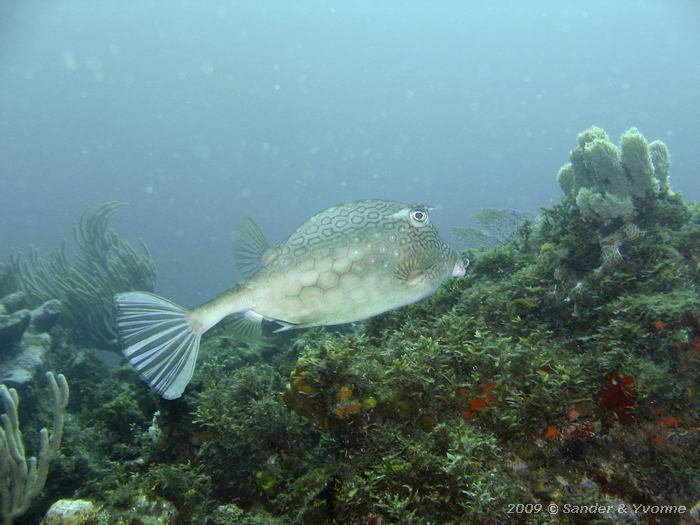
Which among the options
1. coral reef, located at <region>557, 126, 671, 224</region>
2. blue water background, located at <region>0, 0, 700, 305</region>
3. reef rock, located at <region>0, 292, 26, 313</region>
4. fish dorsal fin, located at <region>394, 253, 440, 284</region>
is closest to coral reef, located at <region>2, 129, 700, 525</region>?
coral reef, located at <region>557, 126, 671, 224</region>

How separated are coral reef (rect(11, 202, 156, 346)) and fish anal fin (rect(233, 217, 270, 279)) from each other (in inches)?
345

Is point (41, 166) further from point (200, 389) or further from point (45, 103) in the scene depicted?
point (200, 389)

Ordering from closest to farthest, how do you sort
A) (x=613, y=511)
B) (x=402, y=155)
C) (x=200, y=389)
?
1. (x=613, y=511)
2. (x=200, y=389)
3. (x=402, y=155)

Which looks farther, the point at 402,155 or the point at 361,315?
the point at 402,155

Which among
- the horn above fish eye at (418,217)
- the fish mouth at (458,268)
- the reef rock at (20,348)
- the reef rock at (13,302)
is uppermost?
the horn above fish eye at (418,217)

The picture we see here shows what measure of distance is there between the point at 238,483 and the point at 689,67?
579 ft

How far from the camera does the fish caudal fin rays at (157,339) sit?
8.46 feet

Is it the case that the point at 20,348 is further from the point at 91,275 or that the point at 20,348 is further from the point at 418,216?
the point at 418,216

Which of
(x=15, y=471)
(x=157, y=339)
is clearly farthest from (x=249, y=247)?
(x=15, y=471)

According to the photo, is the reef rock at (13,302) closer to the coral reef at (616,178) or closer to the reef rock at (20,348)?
the reef rock at (20,348)

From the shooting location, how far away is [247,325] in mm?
2734

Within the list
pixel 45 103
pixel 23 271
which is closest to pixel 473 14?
pixel 45 103

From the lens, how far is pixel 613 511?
212 centimetres

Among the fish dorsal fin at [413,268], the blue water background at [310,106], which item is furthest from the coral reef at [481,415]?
the blue water background at [310,106]
